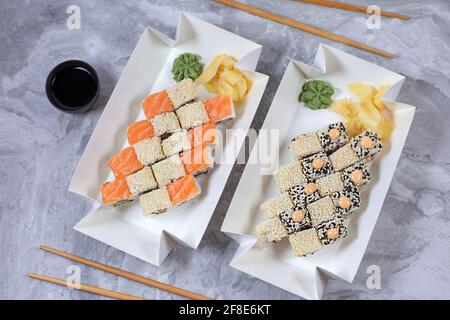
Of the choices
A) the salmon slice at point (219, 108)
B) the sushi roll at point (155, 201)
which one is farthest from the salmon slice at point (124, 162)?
the salmon slice at point (219, 108)

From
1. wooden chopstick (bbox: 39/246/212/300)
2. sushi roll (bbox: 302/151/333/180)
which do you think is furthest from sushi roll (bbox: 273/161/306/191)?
wooden chopstick (bbox: 39/246/212/300)

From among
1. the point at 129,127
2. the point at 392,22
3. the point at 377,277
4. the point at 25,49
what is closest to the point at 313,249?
the point at 377,277

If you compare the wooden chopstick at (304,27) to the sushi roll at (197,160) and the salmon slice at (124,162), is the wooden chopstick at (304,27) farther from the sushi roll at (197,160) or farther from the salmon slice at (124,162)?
the salmon slice at (124,162)

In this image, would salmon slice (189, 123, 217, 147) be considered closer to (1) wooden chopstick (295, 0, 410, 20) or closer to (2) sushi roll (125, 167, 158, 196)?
(2) sushi roll (125, 167, 158, 196)

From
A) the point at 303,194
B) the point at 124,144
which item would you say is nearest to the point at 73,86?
the point at 124,144

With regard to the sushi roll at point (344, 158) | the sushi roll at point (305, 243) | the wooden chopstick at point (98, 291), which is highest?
the sushi roll at point (344, 158)
